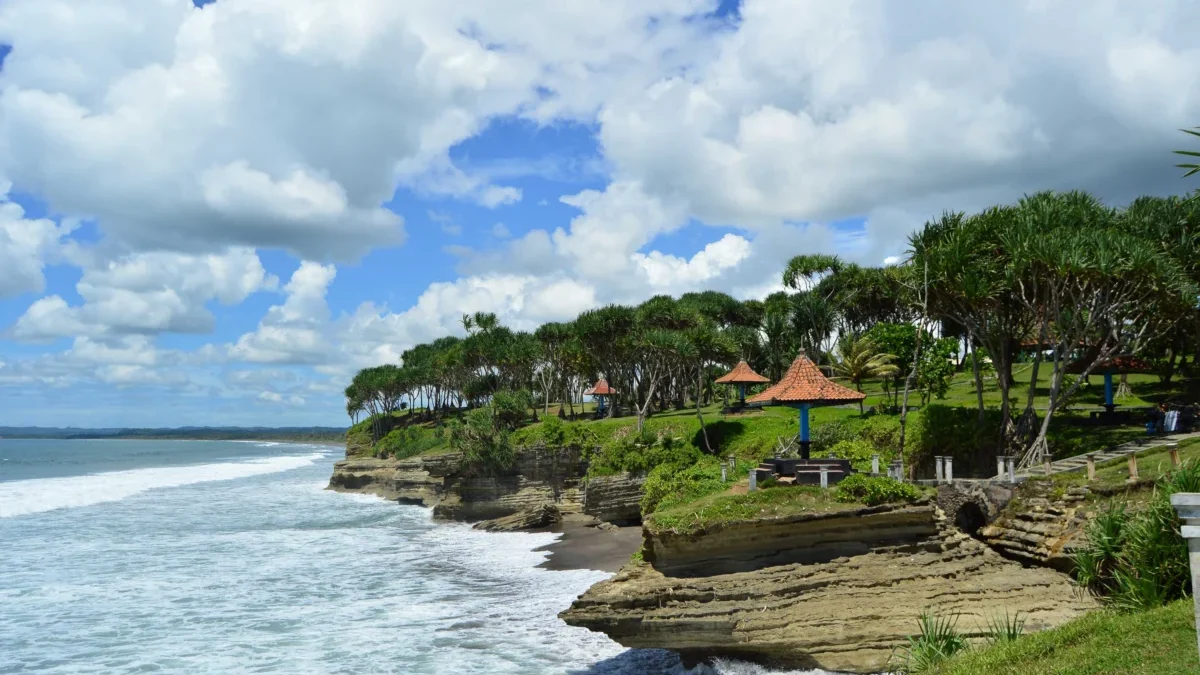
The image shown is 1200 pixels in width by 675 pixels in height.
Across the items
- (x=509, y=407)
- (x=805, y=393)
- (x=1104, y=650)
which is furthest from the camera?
(x=509, y=407)

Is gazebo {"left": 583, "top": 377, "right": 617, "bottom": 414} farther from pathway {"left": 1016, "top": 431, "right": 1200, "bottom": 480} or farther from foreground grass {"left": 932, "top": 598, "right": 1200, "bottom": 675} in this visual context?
foreground grass {"left": 932, "top": 598, "right": 1200, "bottom": 675}

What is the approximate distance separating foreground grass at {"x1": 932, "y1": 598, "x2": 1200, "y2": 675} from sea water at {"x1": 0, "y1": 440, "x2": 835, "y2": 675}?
6.82 m

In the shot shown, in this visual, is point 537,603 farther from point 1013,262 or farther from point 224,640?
point 1013,262

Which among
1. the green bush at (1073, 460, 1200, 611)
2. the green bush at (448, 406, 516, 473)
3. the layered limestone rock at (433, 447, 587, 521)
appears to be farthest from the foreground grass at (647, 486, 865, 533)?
the green bush at (448, 406, 516, 473)

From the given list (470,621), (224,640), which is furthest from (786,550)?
(224,640)

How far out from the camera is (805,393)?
23.5 meters

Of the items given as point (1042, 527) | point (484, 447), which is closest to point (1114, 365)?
point (1042, 527)

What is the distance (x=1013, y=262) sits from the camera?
24.8 metres

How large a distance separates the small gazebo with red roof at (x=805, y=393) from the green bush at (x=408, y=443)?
43.1 m

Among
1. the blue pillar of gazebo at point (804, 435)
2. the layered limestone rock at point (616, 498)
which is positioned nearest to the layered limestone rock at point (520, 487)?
the layered limestone rock at point (616, 498)

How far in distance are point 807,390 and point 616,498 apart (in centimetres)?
1631

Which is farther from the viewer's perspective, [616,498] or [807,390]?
[616,498]

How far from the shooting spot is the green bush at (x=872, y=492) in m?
18.0

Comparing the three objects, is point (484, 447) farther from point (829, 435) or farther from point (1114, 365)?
point (1114, 365)
